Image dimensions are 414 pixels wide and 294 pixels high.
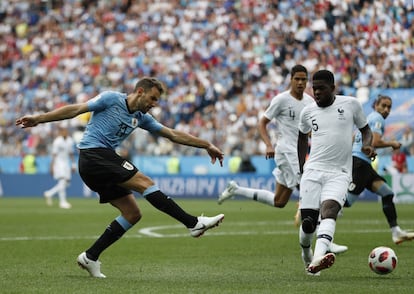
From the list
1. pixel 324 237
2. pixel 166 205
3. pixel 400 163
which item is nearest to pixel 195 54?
pixel 400 163

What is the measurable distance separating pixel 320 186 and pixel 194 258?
3.23m

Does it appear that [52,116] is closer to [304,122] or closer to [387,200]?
[304,122]

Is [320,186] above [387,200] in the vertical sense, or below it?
above

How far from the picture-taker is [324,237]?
9758 millimetres

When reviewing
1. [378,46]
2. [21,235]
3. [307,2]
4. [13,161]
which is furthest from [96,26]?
[21,235]

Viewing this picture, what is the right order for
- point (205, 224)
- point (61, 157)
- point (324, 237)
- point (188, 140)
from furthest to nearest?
point (61, 157) < point (188, 140) < point (205, 224) < point (324, 237)

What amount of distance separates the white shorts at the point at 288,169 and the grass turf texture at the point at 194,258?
993 millimetres

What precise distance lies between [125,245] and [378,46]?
1779 cm

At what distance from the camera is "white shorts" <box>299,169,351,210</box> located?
1008 cm

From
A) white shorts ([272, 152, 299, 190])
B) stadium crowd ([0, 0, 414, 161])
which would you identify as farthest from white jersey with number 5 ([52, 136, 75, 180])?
white shorts ([272, 152, 299, 190])

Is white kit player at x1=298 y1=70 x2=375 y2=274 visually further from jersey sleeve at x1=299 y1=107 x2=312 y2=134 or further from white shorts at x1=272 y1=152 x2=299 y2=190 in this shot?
white shorts at x1=272 y1=152 x2=299 y2=190

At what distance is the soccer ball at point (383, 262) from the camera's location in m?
10.2

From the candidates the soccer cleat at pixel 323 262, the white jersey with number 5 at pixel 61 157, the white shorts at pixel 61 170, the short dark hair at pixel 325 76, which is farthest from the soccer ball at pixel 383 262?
the white shorts at pixel 61 170

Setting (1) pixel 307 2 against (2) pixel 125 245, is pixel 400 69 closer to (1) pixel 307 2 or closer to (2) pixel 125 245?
(1) pixel 307 2
